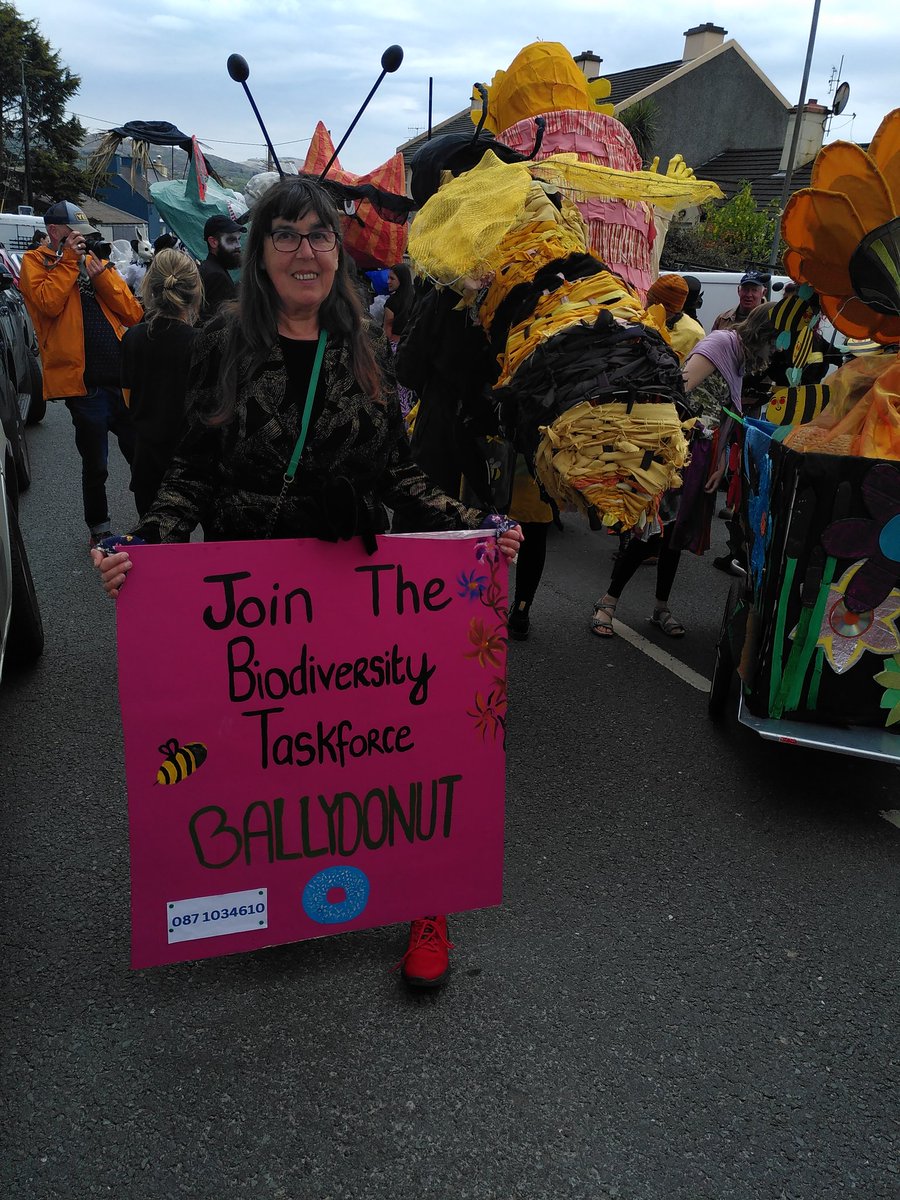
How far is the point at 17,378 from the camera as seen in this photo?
27.1ft

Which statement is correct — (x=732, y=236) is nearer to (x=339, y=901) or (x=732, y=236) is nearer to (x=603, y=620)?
(x=603, y=620)

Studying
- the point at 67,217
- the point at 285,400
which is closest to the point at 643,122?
the point at 67,217

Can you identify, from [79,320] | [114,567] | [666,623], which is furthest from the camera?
[79,320]

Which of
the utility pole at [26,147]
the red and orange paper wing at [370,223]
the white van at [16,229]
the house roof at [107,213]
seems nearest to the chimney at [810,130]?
the white van at [16,229]

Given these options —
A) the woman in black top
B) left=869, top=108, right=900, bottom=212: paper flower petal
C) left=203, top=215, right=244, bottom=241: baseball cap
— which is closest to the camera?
left=203, top=215, right=244, bottom=241: baseball cap

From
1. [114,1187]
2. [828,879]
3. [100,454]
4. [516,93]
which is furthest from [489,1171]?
[100,454]

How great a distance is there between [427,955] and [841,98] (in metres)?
20.1

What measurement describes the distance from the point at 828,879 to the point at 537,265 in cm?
234

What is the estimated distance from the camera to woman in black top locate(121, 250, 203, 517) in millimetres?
4387

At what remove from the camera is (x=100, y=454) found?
5.72m

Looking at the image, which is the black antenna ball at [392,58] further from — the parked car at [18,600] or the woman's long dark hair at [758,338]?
the woman's long dark hair at [758,338]

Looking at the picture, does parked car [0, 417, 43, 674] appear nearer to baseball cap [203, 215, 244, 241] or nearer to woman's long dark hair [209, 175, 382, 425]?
woman's long dark hair [209, 175, 382, 425]

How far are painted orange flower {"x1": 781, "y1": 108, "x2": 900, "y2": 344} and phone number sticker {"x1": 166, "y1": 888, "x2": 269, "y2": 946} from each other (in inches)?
116

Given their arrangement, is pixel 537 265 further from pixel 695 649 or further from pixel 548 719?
pixel 695 649
